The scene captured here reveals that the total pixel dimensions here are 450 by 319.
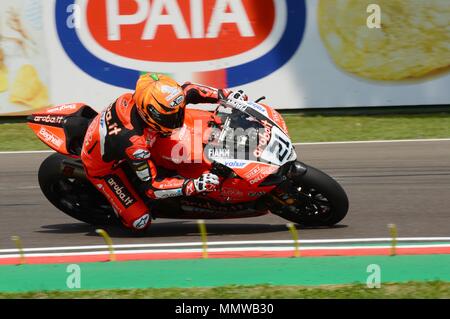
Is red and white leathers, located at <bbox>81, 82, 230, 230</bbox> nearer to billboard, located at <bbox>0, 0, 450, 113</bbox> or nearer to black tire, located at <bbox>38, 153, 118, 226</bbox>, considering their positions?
black tire, located at <bbox>38, 153, 118, 226</bbox>

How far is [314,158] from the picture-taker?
35.9ft

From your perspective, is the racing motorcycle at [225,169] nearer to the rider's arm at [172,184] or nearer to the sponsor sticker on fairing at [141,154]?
the rider's arm at [172,184]

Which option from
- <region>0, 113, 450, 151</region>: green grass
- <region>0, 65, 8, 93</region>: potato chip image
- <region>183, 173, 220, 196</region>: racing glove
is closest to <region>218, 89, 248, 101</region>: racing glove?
<region>183, 173, 220, 196</region>: racing glove

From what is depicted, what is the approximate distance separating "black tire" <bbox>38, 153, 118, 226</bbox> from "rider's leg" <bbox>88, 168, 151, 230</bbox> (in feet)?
1.15

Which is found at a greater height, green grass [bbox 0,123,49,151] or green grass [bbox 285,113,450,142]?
green grass [bbox 285,113,450,142]

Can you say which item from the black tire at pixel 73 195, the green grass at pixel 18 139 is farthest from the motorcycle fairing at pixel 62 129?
the green grass at pixel 18 139

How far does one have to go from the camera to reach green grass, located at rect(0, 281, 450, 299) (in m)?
5.93

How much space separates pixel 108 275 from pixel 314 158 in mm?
4894

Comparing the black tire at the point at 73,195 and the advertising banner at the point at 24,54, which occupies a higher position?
the advertising banner at the point at 24,54

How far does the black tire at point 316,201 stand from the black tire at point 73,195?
5.36 feet

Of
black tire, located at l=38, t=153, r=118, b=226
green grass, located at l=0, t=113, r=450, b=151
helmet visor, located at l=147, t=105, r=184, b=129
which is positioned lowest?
green grass, located at l=0, t=113, r=450, b=151

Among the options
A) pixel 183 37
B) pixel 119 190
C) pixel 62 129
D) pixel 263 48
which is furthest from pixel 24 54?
pixel 119 190

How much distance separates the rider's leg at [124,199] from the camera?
7699 millimetres
